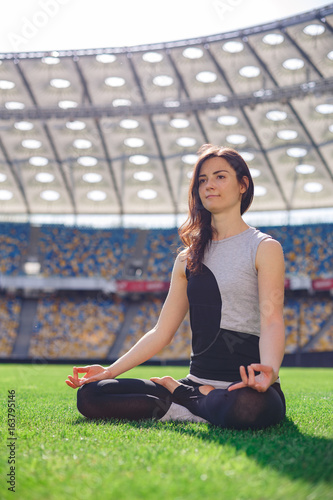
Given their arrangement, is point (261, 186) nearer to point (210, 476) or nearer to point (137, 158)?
point (137, 158)

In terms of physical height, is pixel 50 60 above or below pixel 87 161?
above

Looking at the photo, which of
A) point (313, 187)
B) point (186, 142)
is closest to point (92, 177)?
point (186, 142)

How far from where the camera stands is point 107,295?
28609 millimetres

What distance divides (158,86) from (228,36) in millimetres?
3908

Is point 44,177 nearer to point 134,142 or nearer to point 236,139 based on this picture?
point 134,142

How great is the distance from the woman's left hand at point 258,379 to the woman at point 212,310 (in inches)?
11.8

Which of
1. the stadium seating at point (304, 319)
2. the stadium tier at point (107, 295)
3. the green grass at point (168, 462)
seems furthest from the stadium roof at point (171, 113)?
the green grass at point (168, 462)

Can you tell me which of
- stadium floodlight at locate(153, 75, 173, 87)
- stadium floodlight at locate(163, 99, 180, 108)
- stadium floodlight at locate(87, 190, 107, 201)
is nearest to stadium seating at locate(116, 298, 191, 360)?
stadium floodlight at locate(87, 190, 107, 201)

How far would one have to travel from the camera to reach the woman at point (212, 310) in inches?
135

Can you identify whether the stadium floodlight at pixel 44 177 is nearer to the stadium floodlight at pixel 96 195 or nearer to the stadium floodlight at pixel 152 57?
the stadium floodlight at pixel 96 195

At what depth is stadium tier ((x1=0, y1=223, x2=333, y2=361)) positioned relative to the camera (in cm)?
2533

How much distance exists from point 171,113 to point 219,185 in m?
17.8

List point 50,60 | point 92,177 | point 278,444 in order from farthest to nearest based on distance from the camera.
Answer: point 92,177
point 50,60
point 278,444

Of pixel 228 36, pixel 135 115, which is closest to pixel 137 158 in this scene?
pixel 135 115
